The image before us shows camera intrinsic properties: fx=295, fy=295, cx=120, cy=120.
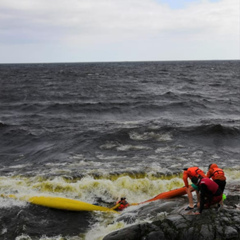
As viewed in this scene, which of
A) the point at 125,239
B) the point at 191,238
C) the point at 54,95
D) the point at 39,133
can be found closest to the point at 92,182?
the point at 125,239

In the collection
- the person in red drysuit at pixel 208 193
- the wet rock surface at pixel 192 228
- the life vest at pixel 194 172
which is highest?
the life vest at pixel 194 172

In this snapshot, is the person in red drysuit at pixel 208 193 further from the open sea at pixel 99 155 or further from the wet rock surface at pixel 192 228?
the open sea at pixel 99 155

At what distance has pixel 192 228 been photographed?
25.2 feet

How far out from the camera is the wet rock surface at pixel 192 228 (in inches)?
294

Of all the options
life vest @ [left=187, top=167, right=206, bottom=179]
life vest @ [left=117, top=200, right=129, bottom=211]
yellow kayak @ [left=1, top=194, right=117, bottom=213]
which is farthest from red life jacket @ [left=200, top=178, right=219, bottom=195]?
yellow kayak @ [left=1, top=194, right=117, bottom=213]

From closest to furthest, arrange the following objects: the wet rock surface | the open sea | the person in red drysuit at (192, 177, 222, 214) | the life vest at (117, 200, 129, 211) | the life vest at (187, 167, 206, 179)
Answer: the wet rock surface → the person in red drysuit at (192, 177, 222, 214) → the life vest at (187, 167, 206, 179) → the open sea → the life vest at (117, 200, 129, 211)

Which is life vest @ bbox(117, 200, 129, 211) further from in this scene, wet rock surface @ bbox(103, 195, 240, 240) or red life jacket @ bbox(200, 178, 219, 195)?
red life jacket @ bbox(200, 178, 219, 195)

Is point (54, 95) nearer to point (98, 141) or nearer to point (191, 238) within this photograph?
point (98, 141)

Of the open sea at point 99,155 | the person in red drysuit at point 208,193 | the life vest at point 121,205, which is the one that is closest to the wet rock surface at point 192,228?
the person in red drysuit at point 208,193

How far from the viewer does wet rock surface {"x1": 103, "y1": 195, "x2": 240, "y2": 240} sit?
7.47 metres

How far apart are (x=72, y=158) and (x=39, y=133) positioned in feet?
23.8

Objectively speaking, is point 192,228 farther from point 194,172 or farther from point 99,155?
point 99,155

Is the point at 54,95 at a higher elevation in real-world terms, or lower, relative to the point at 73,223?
higher

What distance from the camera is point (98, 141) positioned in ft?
71.7
